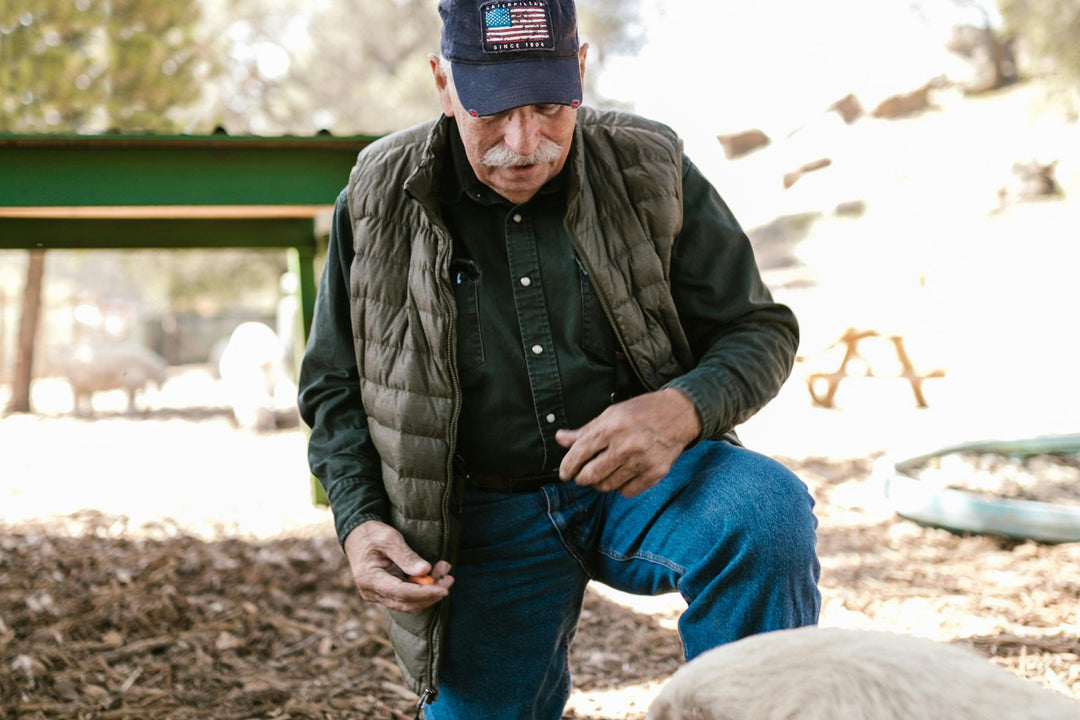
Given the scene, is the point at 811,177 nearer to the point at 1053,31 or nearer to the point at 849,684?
the point at 1053,31

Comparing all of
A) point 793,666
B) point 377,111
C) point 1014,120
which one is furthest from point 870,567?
point 1014,120

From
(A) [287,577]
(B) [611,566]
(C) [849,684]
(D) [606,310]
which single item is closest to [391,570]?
(B) [611,566]

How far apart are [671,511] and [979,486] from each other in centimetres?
379

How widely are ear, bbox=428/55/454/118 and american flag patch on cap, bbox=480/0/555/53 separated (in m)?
0.17

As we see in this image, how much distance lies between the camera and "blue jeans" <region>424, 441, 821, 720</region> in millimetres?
1863

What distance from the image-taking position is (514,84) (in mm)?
1991

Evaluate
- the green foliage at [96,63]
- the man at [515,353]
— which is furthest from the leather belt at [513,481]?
the green foliage at [96,63]

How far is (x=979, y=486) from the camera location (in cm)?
518

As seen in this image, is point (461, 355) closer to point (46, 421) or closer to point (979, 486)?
point (979, 486)

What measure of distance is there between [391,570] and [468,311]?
1.97 feet

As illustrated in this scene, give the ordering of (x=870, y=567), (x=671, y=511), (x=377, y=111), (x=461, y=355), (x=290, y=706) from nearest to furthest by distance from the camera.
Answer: (x=671, y=511) < (x=461, y=355) < (x=290, y=706) < (x=870, y=567) < (x=377, y=111)

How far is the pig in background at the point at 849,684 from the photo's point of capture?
35.2 inches

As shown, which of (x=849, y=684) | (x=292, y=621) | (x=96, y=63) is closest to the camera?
(x=849, y=684)

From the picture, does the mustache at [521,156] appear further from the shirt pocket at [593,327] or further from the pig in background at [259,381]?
the pig in background at [259,381]
